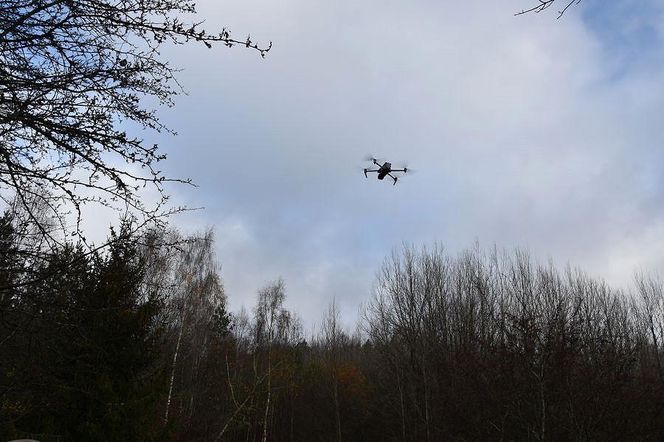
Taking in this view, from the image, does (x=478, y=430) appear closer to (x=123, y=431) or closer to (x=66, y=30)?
(x=123, y=431)

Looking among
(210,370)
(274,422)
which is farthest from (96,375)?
(274,422)

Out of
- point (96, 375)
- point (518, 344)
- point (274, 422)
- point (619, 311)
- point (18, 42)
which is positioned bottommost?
point (274, 422)

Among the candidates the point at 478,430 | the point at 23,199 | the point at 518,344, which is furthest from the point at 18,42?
the point at 478,430

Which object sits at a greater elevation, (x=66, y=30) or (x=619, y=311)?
(x=619, y=311)

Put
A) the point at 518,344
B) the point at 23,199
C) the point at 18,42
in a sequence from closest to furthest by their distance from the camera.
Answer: the point at 18,42, the point at 23,199, the point at 518,344

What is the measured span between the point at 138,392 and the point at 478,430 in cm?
844

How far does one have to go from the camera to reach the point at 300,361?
34594 mm

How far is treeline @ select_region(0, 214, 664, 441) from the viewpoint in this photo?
3.79 meters

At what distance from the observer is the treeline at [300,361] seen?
12.4ft

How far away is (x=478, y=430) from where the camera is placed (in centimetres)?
1232

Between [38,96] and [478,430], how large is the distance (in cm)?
1261

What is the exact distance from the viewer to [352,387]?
103 ft

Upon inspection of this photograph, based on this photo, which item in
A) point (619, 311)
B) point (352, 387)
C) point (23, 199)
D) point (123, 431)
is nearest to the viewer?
point (23, 199)

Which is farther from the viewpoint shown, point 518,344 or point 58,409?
point 518,344
